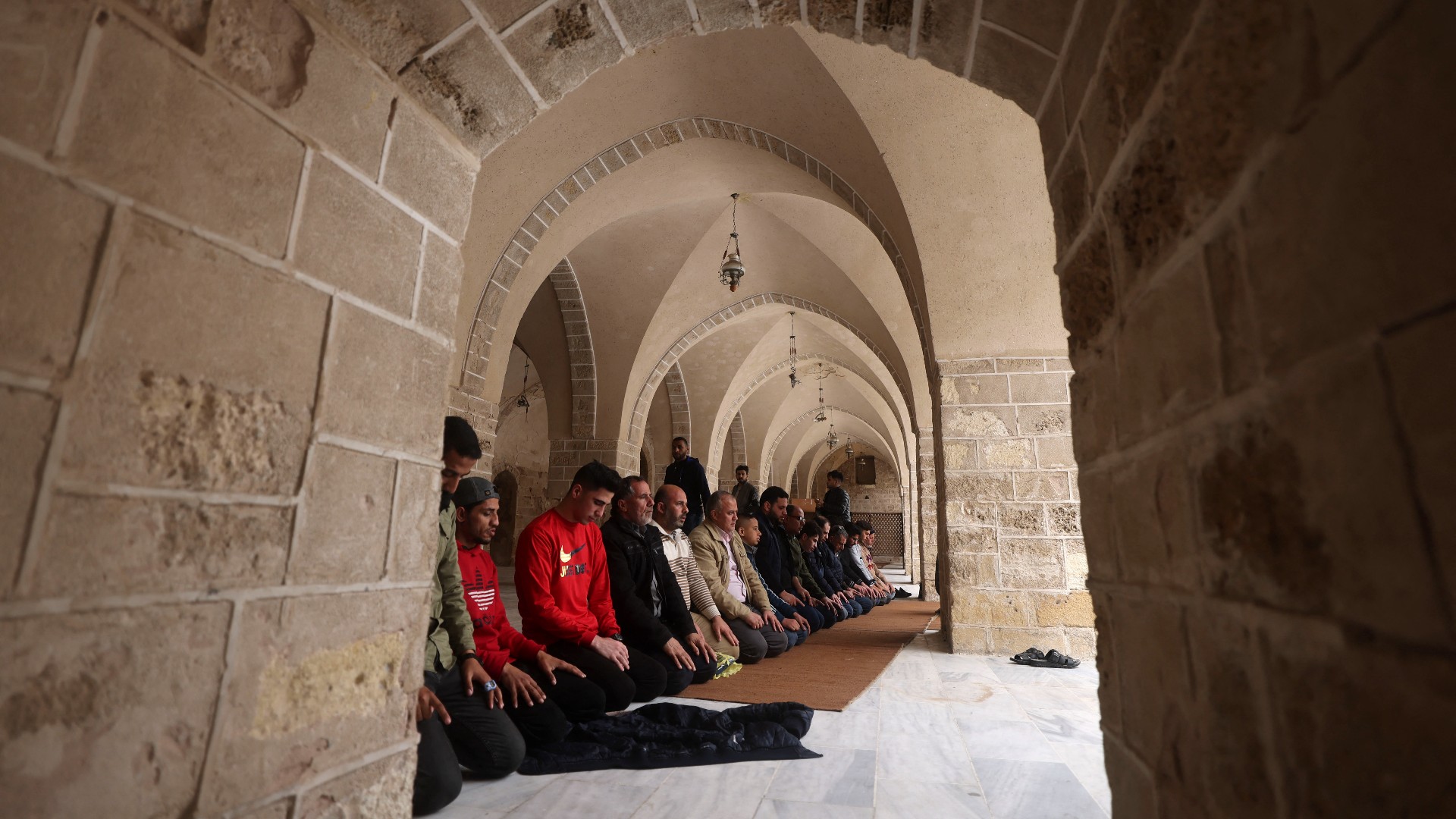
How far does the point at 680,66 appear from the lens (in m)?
5.08

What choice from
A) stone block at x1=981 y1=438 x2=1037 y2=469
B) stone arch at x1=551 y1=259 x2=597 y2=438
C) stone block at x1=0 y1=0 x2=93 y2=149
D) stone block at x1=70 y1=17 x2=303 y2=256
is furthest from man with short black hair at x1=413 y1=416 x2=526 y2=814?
stone arch at x1=551 y1=259 x2=597 y2=438

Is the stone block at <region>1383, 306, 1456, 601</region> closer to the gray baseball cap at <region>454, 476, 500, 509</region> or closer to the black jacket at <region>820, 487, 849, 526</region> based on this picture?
the gray baseball cap at <region>454, 476, 500, 509</region>

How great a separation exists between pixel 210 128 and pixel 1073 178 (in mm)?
1479

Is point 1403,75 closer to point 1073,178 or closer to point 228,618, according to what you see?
point 1073,178

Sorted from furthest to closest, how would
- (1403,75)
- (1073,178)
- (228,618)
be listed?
(1073,178) < (228,618) < (1403,75)

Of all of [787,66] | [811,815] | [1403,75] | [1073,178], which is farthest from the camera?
[787,66]

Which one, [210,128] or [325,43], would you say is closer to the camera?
[210,128]

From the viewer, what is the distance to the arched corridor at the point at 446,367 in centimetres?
→ 56

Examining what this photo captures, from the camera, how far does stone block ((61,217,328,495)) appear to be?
3.19 feet

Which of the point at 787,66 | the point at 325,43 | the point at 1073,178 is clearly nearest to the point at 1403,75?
the point at 1073,178

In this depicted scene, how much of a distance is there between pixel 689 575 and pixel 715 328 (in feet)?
19.0

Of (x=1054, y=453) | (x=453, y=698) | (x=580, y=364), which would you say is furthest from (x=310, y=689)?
(x=580, y=364)

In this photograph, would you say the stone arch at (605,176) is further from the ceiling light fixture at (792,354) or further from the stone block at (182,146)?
the ceiling light fixture at (792,354)

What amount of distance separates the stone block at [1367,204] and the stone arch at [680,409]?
451 inches
